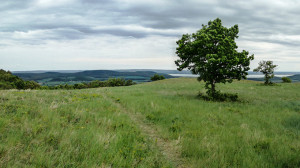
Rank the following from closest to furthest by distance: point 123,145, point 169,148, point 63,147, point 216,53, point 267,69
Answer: point 63,147 → point 123,145 → point 169,148 → point 216,53 → point 267,69

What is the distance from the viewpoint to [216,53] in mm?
18266

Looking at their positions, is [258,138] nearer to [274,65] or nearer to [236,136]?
[236,136]

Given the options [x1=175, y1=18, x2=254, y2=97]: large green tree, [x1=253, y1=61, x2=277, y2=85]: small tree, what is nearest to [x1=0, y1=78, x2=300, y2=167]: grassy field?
[x1=175, y1=18, x2=254, y2=97]: large green tree

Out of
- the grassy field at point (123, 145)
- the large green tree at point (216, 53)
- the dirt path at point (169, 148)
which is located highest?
the large green tree at point (216, 53)

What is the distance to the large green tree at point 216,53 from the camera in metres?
17.4

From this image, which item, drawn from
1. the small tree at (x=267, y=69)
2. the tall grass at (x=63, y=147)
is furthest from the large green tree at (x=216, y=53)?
the small tree at (x=267, y=69)

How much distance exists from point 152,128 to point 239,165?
4.64 m

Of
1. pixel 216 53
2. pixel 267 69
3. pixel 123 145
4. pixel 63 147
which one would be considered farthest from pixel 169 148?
pixel 267 69

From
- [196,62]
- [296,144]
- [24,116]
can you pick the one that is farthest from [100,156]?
[196,62]

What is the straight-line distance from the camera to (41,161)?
3869mm

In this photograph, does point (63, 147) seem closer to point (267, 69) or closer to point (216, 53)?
point (216, 53)

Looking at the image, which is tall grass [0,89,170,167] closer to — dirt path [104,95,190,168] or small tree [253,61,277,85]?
dirt path [104,95,190,168]

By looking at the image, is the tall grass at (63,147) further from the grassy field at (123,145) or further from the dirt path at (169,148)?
the dirt path at (169,148)

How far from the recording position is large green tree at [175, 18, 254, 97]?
17.4 meters
